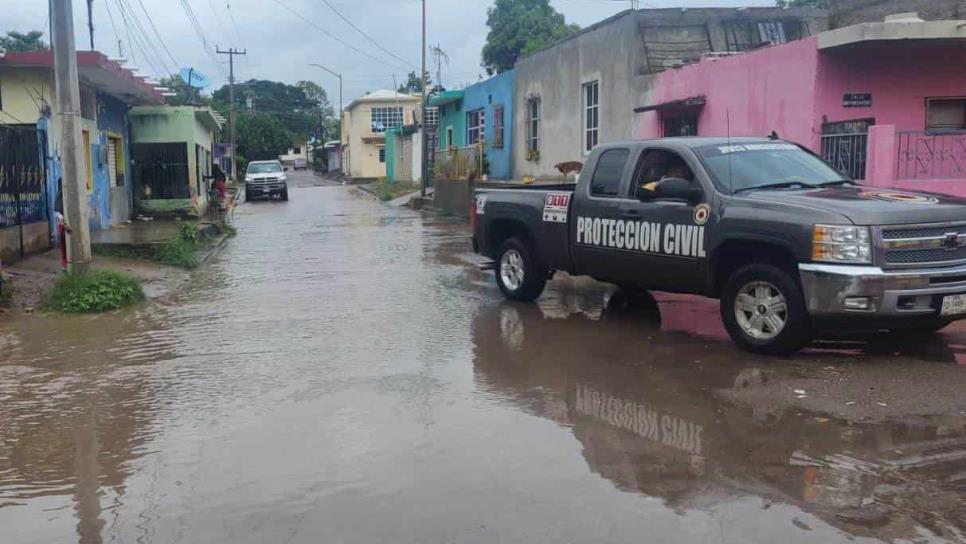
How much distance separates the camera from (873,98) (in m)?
13.4

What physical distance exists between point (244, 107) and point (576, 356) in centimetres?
10231

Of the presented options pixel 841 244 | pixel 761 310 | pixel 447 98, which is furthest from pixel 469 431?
pixel 447 98

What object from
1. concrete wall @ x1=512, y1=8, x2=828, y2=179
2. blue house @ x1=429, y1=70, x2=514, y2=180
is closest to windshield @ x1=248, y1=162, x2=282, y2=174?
blue house @ x1=429, y1=70, x2=514, y2=180

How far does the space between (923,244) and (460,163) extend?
73.0 feet

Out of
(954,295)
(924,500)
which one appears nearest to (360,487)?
(924,500)

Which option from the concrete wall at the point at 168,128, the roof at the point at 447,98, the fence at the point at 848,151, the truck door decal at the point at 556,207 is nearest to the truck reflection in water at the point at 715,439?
the truck door decal at the point at 556,207

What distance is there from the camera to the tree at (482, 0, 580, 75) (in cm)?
5538

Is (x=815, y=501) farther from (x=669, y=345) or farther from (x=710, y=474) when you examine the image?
(x=669, y=345)

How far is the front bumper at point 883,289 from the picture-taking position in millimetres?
6703

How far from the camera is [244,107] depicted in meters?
104

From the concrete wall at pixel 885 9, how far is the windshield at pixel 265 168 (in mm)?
27343

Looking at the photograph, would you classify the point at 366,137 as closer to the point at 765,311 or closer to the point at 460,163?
the point at 460,163

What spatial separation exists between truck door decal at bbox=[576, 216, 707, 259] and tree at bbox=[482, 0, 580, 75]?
46.3 m

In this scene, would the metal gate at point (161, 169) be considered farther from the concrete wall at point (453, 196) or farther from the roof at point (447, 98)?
the roof at point (447, 98)
